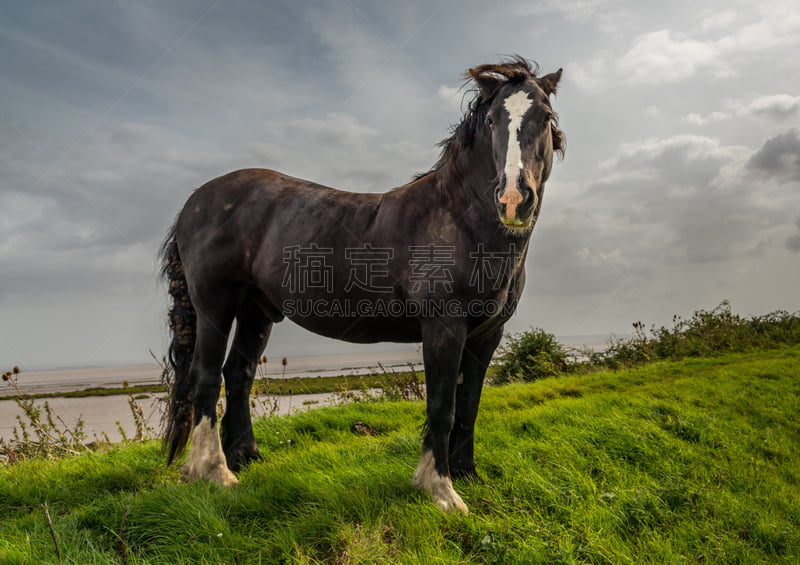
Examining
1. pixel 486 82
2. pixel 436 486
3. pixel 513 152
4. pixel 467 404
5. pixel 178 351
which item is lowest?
pixel 436 486

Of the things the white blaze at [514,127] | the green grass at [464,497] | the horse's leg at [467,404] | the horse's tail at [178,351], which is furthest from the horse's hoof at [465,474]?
the horse's tail at [178,351]

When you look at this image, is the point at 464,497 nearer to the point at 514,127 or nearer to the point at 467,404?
the point at 467,404

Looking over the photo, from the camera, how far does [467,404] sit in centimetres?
384

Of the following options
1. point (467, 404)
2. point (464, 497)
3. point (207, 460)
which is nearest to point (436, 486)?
point (464, 497)

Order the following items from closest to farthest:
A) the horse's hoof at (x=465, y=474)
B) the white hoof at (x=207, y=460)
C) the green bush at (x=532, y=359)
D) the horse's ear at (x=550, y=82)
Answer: the horse's ear at (x=550, y=82)
the horse's hoof at (x=465, y=474)
the white hoof at (x=207, y=460)
the green bush at (x=532, y=359)

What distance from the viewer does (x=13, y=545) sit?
2861mm

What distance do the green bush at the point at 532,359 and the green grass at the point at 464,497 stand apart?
4746mm

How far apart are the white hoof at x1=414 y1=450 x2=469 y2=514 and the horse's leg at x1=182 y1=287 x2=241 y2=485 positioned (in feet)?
5.85

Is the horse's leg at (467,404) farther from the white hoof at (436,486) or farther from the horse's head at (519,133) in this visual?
the horse's head at (519,133)

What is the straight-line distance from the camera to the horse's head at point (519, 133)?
115 inches

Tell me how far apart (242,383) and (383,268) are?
209cm

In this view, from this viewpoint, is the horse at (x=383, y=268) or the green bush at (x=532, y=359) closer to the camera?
the horse at (x=383, y=268)

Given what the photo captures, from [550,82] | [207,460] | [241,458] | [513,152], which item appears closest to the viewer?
[513,152]

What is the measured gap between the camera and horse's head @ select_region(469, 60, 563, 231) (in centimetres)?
291
